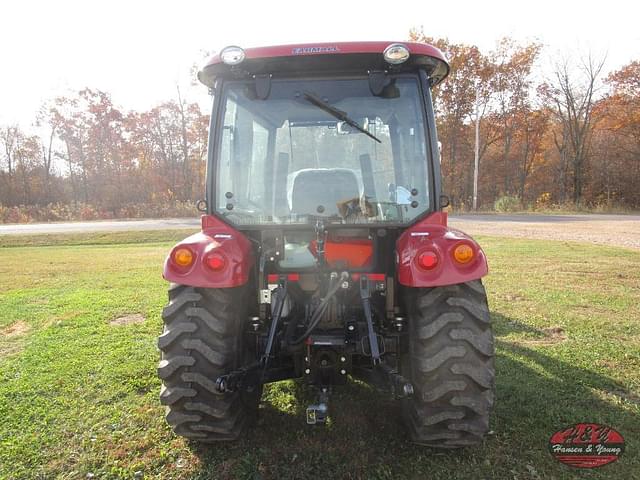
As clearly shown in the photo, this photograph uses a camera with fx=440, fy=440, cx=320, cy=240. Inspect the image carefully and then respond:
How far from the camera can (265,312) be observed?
2.65 metres

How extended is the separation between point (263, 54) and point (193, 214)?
20898 millimetres

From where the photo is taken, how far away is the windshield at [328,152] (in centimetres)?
269

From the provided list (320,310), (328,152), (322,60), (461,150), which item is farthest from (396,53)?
(461,150)

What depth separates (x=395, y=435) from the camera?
2.68 m

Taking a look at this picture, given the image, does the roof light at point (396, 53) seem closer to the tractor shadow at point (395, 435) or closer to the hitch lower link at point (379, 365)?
the hitch lower link at point (379, 365)

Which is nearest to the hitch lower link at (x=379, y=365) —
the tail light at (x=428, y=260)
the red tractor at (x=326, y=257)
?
the red tractor at (x=326, y=257)

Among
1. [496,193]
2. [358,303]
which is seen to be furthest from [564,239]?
[496,193]

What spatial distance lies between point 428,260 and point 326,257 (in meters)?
0.65

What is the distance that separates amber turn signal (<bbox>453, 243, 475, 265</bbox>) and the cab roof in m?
1.13

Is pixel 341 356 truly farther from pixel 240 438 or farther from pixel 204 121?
pixel 204 121

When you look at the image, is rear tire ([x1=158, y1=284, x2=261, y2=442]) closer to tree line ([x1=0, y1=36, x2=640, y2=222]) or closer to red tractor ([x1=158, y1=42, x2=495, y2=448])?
red tractor ([x1=158, y1=42, x2=495, y2=448])

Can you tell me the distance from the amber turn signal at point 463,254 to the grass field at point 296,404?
110cm

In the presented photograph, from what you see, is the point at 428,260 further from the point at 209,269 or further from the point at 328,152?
the point at 209,269

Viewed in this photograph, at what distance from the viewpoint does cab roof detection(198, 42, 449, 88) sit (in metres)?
2.52
